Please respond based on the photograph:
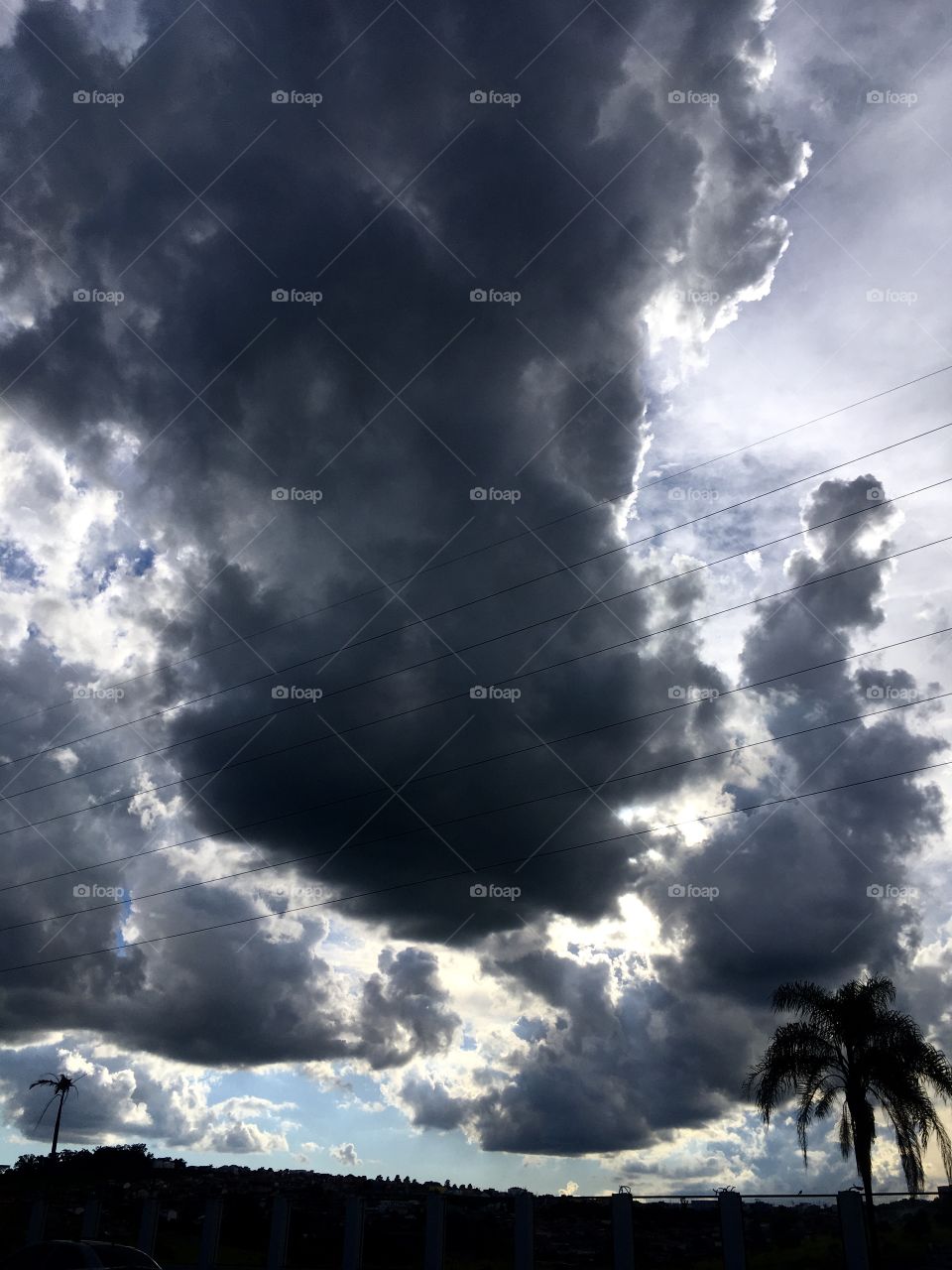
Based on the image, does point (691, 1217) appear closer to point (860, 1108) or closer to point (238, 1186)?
point (860, 1108)

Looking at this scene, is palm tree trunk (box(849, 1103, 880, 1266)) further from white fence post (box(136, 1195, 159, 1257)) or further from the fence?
white fence post (box(136, 1195, 159, 1257))

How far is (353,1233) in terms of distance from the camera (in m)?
33.3

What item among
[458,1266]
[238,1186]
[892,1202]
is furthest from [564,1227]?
[238,1186]

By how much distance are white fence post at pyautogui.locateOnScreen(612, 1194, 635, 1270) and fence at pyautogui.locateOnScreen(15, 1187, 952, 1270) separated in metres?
0.02

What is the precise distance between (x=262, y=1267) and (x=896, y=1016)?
79.8 feet

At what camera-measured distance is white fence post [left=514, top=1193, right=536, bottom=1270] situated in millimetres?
29969

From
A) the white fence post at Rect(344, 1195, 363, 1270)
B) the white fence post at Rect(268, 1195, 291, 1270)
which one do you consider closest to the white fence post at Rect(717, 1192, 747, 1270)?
the white fence post at Rect(344, 1195, 363, 1270)

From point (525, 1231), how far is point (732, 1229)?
6696 mm

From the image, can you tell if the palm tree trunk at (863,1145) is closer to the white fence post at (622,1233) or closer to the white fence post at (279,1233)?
the white fence post at (622,1233)

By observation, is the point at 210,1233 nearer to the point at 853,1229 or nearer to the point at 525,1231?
the point at 525,1231

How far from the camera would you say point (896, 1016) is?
1359 inches

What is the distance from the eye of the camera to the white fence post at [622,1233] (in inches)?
1126

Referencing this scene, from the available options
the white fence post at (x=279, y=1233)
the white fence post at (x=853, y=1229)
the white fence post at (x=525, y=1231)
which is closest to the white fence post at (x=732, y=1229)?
the white fence post at (x=853, y=1229)

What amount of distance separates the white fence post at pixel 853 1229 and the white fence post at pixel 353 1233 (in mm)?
16081
